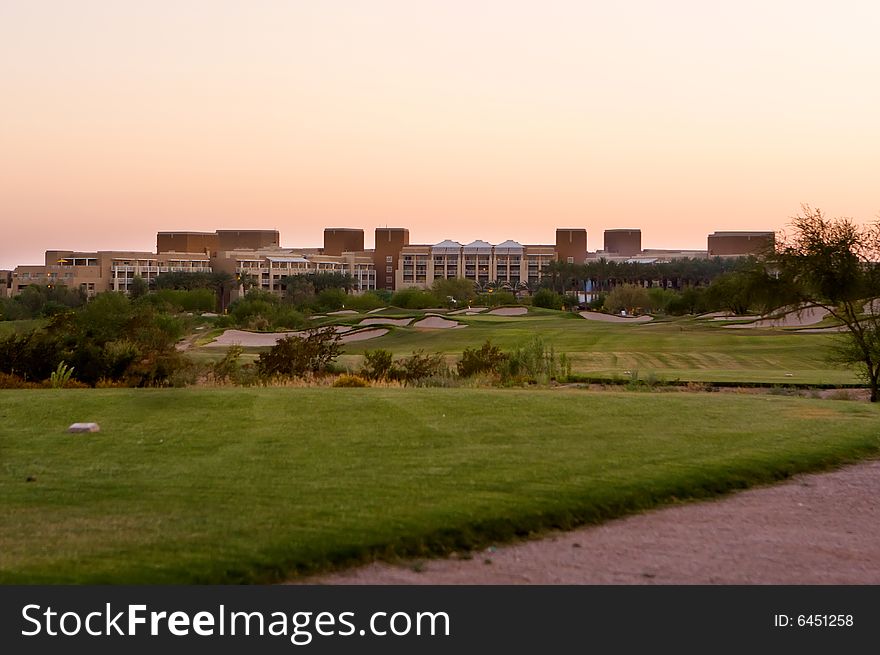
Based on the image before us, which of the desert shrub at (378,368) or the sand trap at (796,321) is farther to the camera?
the sand trap at (796,321)

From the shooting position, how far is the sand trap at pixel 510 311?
92.7 meters

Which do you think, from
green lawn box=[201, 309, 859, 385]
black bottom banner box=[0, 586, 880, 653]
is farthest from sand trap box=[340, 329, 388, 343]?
black bottom banner box=[0, 586, 880, 653]

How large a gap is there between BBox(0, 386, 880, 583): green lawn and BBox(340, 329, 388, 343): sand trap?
42.4m

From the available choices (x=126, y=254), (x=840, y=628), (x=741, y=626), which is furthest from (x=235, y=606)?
(x=126, y=254)

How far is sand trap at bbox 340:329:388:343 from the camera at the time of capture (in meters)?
62.5

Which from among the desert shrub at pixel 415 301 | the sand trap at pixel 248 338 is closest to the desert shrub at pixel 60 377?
the sand trap at pixel 248 338

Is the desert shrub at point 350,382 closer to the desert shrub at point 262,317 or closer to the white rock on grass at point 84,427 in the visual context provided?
the white rock on grass at point 84,427

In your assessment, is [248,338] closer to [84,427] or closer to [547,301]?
[84,427]

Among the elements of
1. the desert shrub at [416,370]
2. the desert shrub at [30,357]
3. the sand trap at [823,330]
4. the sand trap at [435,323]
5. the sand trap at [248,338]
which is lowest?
the sand trap at [248,338]

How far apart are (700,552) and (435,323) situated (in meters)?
63.6

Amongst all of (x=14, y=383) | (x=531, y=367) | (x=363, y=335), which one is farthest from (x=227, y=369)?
(x=363, y=335)

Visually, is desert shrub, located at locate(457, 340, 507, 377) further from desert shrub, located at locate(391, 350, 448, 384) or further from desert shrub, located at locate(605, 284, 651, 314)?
desert shrub, located at locate(605, 284, 651, 314)

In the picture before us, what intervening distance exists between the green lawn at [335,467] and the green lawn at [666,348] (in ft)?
48.4

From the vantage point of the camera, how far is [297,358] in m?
27.8
